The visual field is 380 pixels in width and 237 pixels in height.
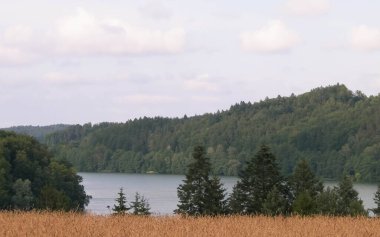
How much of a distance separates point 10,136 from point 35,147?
149 inches

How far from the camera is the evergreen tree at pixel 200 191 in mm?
45219

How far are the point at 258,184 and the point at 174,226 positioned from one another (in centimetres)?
3450

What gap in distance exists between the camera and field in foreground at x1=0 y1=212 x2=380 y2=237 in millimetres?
10680

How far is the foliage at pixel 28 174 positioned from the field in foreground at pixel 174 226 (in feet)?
202

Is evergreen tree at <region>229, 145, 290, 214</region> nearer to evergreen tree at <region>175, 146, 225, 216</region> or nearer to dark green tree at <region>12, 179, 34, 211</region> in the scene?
evergreen tree at <region>175, 146, 225, 216</region>

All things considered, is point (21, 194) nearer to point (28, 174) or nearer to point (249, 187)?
point (28, 174)

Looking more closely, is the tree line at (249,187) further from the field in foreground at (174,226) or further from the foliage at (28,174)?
the field in foreground at (174,226)

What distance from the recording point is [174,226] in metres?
12.0

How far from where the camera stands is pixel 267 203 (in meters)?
41.5

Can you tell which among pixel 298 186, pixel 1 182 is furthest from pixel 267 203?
pixel 1 182

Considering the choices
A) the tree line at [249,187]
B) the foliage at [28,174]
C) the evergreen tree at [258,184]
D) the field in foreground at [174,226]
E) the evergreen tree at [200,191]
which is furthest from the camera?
the foliage at [28,174]

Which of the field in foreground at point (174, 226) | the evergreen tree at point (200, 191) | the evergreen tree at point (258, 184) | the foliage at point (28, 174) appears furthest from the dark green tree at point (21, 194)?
the field in foreground at point (174, 226)

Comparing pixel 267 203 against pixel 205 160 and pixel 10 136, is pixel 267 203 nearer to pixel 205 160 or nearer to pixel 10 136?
pixel 205 160

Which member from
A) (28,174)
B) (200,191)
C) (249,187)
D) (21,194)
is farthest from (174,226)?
(28,174)
